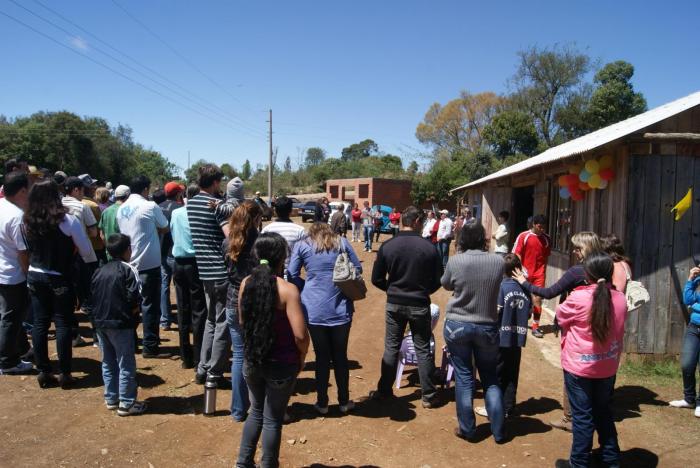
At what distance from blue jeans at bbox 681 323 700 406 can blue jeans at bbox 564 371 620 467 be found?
1.85 meters

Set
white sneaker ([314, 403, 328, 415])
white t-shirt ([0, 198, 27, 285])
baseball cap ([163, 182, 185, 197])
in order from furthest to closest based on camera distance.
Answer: baseball cap ([163, 182, 185, 197])
white t-shirt ([0, 198, 27, 285])
white sneaker ([314, 403, 328, 415])

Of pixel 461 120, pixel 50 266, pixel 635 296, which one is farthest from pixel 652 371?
pixel 461 120

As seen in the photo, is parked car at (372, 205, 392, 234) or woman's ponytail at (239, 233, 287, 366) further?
parked car at (372, 205, 392, 234)

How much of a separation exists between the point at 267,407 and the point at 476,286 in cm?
197

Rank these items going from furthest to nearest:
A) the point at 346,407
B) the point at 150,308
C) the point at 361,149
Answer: the point at 361,149
the point at 150,308
the point at 346,407

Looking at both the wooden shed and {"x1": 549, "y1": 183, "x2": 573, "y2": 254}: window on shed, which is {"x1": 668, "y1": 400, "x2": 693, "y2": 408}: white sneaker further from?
{"x1": 549, "y1": 183, "x2": 573, "y2": 254}: window on shed

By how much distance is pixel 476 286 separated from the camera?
4.13 metres

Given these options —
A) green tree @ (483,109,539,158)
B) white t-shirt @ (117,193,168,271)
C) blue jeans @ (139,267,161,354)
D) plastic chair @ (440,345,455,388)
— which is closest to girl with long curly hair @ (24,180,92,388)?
white t-shirt @ (117,193,168,271)

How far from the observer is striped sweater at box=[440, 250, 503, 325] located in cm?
412

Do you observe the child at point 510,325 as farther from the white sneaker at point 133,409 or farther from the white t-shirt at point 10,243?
the white t-shirt at point 10,243

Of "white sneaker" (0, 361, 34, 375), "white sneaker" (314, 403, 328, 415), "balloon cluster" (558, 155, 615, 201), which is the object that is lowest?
"white sneaker" (314, 403, 328, 415)

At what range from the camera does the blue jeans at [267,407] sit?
10.1 ft

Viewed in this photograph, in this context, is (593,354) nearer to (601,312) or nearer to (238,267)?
(601,312)

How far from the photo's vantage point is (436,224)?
46.1 ft
